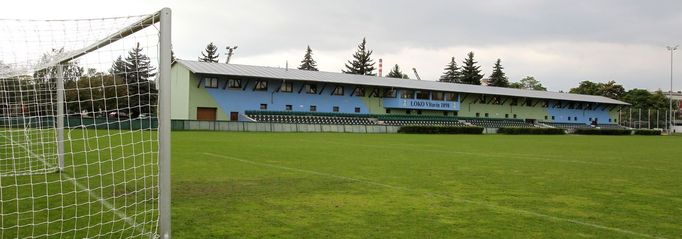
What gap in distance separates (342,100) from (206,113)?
1491 cm

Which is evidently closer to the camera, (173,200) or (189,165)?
(173,200)

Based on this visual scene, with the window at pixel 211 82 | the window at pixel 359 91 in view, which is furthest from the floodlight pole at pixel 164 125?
the window at pixel 359 91

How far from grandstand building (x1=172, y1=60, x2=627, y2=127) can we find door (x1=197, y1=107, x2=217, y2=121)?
85mm

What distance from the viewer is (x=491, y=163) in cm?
1541

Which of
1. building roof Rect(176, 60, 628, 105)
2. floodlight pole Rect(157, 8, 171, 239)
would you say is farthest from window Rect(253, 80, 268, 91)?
floodlight pole Rect(157, 8, 171, 239)

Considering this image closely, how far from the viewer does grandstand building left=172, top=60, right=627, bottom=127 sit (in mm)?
46906

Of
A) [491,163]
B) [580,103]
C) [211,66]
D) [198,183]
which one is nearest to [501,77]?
[580,103]

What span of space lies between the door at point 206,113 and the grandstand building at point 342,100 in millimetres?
85

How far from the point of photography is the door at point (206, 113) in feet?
152

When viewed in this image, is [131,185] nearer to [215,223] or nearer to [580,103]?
[215,223]

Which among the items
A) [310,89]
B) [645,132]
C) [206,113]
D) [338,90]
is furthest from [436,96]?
[206,113]

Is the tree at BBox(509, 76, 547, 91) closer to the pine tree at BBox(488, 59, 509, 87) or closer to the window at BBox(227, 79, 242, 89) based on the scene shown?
the pine tree at BBox(488, 59, 509, 87)

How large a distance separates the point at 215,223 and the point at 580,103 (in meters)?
80.7

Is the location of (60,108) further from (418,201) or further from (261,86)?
(261,86)
